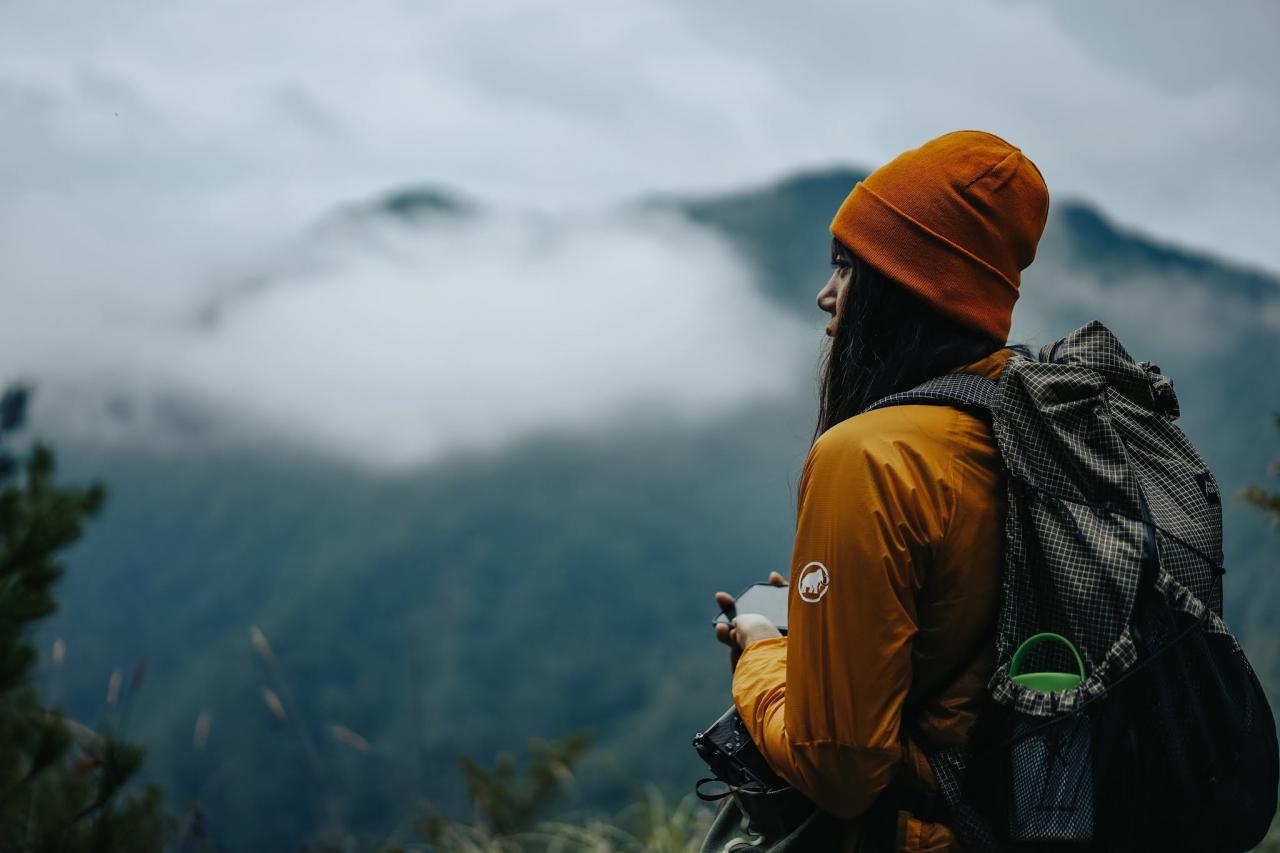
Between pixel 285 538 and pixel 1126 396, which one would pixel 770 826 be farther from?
pixel 285 538

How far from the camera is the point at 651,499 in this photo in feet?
204

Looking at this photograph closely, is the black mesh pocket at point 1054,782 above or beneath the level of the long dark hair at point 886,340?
beneath

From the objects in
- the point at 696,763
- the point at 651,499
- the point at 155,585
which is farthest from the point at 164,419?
the point at 696,763

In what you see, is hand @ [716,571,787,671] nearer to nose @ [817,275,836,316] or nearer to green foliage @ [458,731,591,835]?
nose @ [817,275,836,316]

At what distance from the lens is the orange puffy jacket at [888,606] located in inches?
45.1

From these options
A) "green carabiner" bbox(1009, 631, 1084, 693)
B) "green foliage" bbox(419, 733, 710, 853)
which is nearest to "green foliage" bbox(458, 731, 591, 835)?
"green foliage" bbox(419, 733, 710, 853)

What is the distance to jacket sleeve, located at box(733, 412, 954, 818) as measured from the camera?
3.76 feet

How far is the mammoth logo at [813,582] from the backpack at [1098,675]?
0.22m

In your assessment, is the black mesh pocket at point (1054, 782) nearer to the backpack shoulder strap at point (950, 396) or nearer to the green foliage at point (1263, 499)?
the backpack shoulder strap at point (950, 396)

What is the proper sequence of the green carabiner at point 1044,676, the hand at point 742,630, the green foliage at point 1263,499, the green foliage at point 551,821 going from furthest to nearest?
1. the green foliage at point 551,821
2. the green foliage at point 1263,499
3. the hand at point 742,630
4. the green carabiner at point 1044,676

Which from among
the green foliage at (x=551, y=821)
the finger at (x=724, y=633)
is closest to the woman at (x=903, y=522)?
the finger at (x=724, y=633)

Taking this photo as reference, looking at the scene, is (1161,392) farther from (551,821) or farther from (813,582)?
(551,821)

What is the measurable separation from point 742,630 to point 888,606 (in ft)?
1.22

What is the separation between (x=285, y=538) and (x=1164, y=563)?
7270cm
